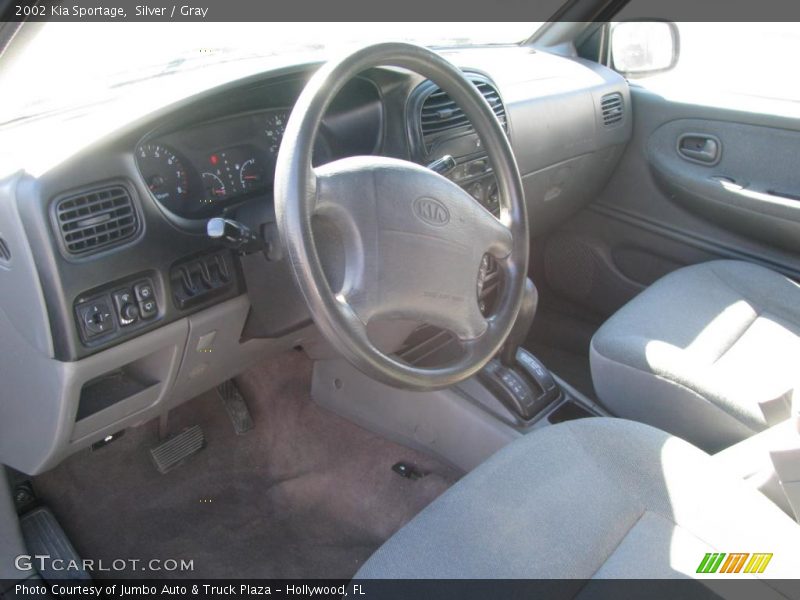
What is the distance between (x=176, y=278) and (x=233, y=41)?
562 mm

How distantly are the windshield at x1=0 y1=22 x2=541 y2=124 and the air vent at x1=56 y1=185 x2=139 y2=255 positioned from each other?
195 mm

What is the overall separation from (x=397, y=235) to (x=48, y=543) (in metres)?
1.30

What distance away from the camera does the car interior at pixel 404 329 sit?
1180 mm

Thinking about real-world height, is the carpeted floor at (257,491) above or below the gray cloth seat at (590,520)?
below

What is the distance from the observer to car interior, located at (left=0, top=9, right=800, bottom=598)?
118 cm

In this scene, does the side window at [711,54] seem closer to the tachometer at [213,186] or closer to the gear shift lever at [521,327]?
the gear shift lever at [521,327]

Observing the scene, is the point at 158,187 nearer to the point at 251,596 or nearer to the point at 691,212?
the point at 251,596

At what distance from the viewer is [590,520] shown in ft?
4.07

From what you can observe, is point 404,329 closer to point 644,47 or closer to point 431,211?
point 431,211

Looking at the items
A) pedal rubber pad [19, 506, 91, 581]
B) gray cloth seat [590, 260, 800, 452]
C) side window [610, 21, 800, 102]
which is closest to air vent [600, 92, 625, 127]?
side window [610, 21, 800, 102]

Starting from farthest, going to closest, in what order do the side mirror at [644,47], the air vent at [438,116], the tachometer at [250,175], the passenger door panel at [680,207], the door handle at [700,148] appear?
the side mirror at [644,47] → the door handle at [700,148] → the passenger door panel at [680,207] → the air vent at [438,116] → the tachometer at [250,175]

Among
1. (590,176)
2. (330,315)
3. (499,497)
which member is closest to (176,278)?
(330,315)

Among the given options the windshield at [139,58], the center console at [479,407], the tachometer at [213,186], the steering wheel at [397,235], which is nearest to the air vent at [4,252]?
the windshield at [139,58]

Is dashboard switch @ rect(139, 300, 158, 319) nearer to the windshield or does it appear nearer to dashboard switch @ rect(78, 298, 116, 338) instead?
dashboard switch @ rect(78, 298, 116, 338)
